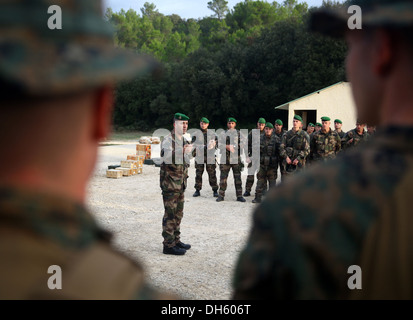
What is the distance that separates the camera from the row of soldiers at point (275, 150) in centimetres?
1141

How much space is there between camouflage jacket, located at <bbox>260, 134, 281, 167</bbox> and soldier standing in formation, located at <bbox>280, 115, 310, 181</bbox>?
0.35 m

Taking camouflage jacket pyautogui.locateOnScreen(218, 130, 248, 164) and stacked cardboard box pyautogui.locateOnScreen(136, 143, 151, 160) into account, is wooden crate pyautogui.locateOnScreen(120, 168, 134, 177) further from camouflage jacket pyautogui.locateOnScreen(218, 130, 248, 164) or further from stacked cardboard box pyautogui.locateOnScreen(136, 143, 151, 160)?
camouflage jacket pyautogui.locateOnScreen(218, 130, 248, 164)

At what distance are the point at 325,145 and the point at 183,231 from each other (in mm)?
5472

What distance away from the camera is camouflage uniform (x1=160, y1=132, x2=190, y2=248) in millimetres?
6895

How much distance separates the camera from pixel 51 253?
0.75 meters

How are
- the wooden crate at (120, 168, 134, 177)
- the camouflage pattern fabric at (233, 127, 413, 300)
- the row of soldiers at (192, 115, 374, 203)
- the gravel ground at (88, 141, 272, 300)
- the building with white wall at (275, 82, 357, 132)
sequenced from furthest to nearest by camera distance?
1. the building with white wall at (275, 82, 357, 132)
2. the wooden crate at (120, 168, 134, 177)
3. the row of soldiers at (192, 115, 374, 203)
4. the gravel ground at (88, 141, 272, 300)
5. the camouflage pattern fabric at (233, 127, 413, 300)

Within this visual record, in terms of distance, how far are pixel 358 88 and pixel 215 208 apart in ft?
31.3

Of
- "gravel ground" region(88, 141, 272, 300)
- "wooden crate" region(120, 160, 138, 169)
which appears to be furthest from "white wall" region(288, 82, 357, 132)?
"wooden crate" region(120, 160, 138, 169)

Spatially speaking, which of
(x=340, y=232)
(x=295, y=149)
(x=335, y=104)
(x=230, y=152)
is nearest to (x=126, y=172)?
(x=230, y=152)

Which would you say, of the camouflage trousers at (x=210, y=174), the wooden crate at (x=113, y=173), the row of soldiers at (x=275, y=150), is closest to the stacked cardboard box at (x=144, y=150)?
the wooden crate at (x=113, y=173)

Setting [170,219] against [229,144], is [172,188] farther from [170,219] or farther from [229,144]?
[229,144]

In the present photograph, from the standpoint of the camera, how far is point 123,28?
56562 mm

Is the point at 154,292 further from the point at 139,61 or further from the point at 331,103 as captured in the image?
the point at 331,103

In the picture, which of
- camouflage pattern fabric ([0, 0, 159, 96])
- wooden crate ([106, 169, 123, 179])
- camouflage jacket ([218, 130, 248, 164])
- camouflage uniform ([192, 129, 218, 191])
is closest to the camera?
camouflage pattern fabric ([0, 0, 159, 96])
